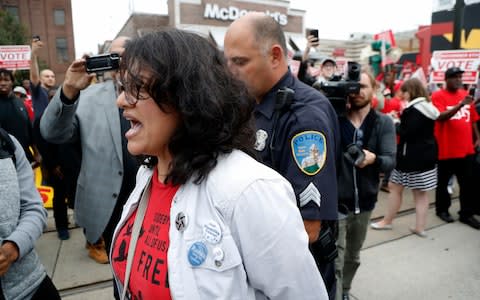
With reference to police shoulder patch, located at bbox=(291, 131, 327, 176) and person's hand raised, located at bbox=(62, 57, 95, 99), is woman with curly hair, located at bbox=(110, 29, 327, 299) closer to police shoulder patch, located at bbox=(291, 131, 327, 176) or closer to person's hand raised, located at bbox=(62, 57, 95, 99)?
police shoulder patch, located at bbox=(291, 131, 327, 176)

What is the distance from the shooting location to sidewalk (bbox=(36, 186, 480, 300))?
10.5ft

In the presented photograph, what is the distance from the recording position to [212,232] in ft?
3.24

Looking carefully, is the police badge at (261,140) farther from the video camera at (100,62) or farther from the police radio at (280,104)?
the video camera at (100,62)

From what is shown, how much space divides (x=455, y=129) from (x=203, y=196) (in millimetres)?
4916

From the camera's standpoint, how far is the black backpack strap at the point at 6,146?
1597 mm

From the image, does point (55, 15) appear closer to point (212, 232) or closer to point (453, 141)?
point (212, 232)

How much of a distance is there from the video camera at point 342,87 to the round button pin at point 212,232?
65.2 inches

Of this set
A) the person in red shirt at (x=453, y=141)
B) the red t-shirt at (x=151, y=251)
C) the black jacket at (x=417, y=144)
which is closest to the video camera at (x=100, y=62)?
the red t-shirt at (x=151, y=251)

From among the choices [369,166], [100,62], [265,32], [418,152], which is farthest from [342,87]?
[418,152]

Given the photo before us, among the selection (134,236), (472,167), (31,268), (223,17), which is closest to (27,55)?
(31,268)

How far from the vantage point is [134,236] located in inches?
47.4

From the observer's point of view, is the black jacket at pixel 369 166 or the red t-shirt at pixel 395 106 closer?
the black jacket at pixel 369 166

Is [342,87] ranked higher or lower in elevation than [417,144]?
higher

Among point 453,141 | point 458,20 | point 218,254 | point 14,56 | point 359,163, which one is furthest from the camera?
point 14,56
